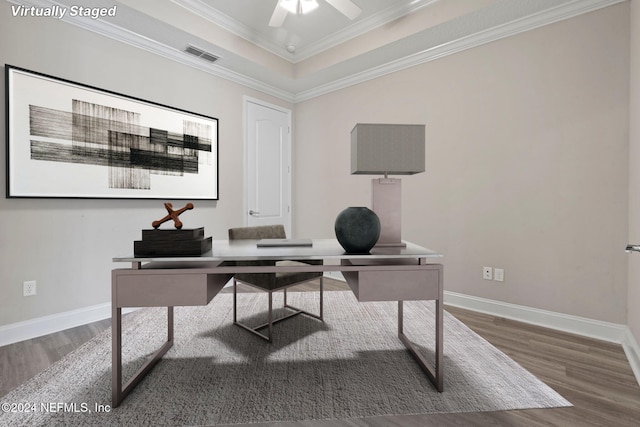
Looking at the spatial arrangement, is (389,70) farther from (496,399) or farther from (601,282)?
(496,399)

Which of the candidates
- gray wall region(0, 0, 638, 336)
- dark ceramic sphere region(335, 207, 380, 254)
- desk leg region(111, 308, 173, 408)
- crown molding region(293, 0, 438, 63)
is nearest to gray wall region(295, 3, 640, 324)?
gray wall region(0, 0, 638, 336)

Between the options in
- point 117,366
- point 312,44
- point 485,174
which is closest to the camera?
point 117,366

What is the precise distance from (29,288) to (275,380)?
203 cm

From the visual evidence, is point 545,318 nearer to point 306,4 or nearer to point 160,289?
point 160,289

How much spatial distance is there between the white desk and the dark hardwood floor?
1.27 feet

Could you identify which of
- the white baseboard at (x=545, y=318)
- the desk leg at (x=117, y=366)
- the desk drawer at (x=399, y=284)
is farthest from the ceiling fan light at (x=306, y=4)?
the white baseboard at (x=545, y=318)

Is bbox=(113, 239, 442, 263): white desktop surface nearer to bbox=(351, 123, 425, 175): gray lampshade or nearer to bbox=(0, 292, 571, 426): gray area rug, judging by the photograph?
bbox=(351, 123, 425, 175): gray lampshade

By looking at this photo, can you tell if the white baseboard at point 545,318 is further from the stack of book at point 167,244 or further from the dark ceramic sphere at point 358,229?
the stack of book at point 167,244

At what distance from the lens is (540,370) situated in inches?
69.6

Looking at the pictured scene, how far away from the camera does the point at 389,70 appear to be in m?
3.37

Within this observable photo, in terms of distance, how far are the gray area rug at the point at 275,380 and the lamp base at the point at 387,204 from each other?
77cm

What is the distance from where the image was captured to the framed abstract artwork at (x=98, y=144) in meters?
2.17

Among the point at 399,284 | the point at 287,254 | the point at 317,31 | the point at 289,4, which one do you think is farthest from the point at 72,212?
the point at 317,31

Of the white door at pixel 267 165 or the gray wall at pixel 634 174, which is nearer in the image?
the gray wall at pixel 634 174
